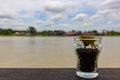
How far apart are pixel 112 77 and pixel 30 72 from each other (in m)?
0.33

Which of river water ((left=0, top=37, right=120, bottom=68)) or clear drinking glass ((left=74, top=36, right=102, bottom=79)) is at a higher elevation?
clear drinking glass ((left=74, top=36, right=102, bottom=79))

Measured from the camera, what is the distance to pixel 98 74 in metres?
0.96

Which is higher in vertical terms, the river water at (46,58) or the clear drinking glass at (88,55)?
the clear drinking glass at (88,55)

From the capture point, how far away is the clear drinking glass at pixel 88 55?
91cm

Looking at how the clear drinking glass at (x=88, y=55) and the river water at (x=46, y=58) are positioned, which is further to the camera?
the river water at (x=46, y=58)

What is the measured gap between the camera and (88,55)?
0.91 meters

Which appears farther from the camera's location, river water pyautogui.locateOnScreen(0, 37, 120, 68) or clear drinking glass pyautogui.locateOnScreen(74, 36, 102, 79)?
river water pyautogui.locateOnScreen(0, 37, 120, 68)

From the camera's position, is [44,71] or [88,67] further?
[44,71]

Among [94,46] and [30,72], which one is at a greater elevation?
[94,46]

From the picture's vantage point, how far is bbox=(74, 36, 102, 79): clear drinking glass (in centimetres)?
91

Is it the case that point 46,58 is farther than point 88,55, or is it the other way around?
point 46,58

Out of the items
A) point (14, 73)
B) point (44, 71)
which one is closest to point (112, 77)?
point (44, 71)

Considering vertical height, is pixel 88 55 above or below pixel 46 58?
above

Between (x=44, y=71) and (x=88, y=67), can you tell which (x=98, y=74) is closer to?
(x=88, y=67)
